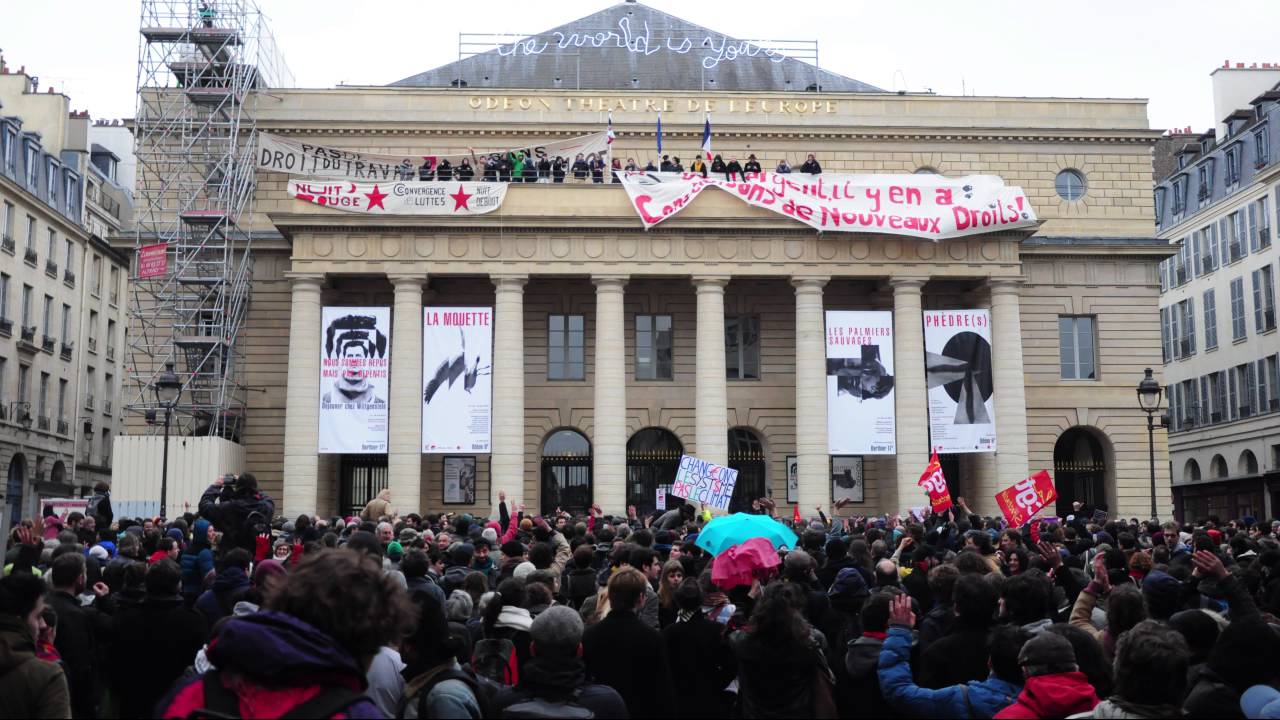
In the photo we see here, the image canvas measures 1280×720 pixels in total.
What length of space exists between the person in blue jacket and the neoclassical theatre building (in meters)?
30.6

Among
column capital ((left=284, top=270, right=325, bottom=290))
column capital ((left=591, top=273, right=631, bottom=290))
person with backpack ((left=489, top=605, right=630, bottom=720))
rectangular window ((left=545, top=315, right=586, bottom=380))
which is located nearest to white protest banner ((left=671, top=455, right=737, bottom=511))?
column capital ((left=591, top=273, right=631, bottom=290))

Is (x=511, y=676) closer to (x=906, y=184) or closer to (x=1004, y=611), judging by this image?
(x=1004, y=611)

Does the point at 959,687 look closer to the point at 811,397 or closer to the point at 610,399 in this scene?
the point at 610,399

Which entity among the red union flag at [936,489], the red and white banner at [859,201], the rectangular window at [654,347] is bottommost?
the red union flag at [936,489]

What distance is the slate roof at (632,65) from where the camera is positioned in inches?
1859

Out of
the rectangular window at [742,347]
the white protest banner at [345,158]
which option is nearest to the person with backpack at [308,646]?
the white protest banner at [345,158]

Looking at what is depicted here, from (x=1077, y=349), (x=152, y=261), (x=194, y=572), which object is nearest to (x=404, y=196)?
(x=152, y=261)

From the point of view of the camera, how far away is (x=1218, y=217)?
5331cm

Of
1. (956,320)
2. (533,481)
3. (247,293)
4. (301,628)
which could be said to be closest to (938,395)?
(956,320)

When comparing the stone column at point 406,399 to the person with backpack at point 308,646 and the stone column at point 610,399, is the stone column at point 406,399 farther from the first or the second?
the person with backpack at point 308,646

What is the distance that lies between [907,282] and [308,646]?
36.8 m

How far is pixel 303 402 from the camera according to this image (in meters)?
37.6

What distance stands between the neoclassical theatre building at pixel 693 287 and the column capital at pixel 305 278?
0.22 ft

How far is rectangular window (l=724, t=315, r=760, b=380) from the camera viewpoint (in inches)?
1661
